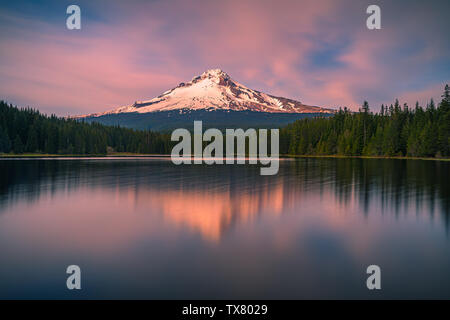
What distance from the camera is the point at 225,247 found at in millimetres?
12500

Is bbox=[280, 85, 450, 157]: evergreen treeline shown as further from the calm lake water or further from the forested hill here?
the calm lake water

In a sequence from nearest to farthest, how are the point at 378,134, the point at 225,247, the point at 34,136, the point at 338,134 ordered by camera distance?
the point at 225,247 → the point at 378,134 → the point at 34,136 → the point at 338,134

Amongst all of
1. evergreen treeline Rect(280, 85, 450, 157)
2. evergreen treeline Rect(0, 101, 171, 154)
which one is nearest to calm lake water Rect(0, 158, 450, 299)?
evergreen treeline Rect(280, 85, 450, 157)

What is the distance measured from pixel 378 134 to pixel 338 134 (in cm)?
3059

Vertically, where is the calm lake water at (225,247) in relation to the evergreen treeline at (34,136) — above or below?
below

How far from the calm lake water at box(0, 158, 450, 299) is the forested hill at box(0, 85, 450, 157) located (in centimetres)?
9457

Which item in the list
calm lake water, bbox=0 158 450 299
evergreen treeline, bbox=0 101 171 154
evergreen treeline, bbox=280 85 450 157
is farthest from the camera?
evergreen treeline, bbox=0 101 171 154

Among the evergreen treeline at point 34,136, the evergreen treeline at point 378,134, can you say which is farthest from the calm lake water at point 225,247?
the evergreen treeline at point 34,136

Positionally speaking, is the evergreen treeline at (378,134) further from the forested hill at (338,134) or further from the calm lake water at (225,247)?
the calm lake water at (225,247)

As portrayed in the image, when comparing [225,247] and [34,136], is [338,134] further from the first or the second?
[225,247]

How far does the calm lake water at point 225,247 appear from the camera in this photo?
8.96 meters

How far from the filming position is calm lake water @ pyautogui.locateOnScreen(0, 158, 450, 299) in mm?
8961

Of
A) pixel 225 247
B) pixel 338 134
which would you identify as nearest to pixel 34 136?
pixel 338 134

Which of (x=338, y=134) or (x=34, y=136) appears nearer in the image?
(x=34, y=136)
